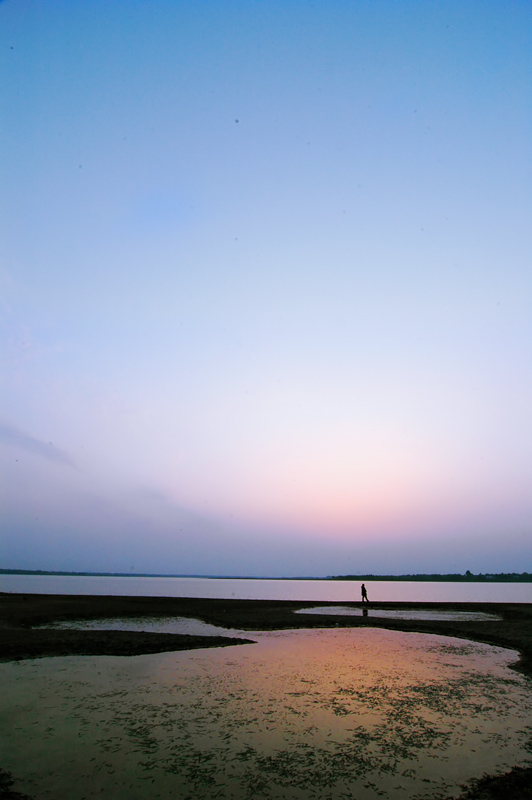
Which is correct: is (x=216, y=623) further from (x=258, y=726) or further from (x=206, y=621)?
(x=258, y=726)

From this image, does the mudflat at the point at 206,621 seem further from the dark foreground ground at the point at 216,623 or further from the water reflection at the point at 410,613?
the water reflection at the point at 410,613

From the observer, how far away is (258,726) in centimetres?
1123

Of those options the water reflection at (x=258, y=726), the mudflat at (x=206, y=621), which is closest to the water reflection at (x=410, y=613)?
the mudflat at (x=206, y=621)

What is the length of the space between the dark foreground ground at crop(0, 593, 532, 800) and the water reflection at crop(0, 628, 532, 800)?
802mm

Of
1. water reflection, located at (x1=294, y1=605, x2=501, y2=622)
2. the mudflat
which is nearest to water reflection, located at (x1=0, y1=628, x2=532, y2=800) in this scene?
the mudflat

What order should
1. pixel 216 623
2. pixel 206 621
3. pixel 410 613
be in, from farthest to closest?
pixel 410 613 < pixel 206 621 < pixel 216 623

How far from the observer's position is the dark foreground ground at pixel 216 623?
28.5 feet

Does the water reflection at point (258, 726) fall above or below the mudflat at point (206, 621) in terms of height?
above

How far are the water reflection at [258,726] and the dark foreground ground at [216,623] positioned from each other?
0.80m

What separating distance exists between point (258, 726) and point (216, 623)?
22546 millimetres

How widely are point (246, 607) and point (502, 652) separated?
87.9 feet

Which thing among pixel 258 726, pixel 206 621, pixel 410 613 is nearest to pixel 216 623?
pixel 206 621

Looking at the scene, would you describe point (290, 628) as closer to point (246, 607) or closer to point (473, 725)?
point (246, 607)

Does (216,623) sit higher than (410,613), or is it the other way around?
(216,623)
